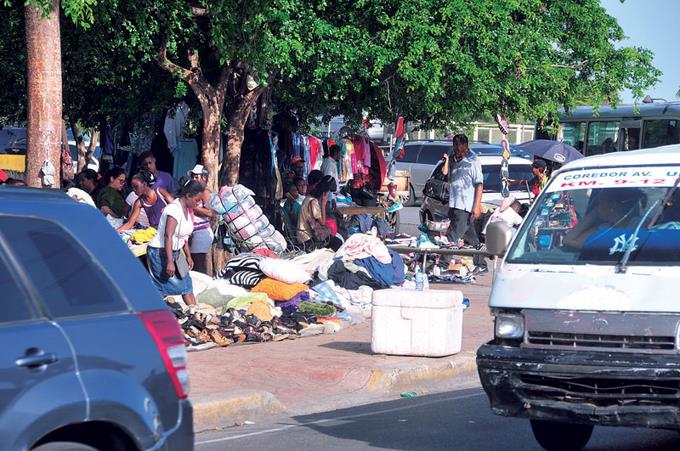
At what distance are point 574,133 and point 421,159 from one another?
905cm

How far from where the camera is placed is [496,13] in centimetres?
1756

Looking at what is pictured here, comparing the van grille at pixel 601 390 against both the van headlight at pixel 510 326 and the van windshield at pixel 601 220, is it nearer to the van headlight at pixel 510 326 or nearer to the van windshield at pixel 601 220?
the van headlight at pixel 510 326

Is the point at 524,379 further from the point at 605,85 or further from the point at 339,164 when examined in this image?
the point at 339,164

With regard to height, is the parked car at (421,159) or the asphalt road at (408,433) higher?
the parked car at (421,159)

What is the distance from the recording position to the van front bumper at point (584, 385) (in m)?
6.98

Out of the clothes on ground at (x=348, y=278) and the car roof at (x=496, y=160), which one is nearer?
the clothes on ground at (x=348, y=278)

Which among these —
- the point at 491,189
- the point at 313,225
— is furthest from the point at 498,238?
the point at 491,189

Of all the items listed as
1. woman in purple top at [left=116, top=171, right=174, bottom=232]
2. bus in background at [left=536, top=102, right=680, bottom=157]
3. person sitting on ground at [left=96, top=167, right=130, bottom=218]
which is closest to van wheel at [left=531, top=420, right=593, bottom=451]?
woman in purple top at [left=116, top=171, right=174, bottom=232]

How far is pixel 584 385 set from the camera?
23.8 feet

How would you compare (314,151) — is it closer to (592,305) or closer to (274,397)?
(274,397)

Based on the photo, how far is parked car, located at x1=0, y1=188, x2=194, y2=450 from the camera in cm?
472

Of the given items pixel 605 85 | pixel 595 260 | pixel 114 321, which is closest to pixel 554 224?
Result: pixel 595 260

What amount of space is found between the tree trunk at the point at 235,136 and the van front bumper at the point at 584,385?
1108 centimetres

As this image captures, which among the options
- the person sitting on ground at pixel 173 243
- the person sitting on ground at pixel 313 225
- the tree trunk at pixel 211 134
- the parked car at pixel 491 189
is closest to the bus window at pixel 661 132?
the parked car at pixel 491 189
